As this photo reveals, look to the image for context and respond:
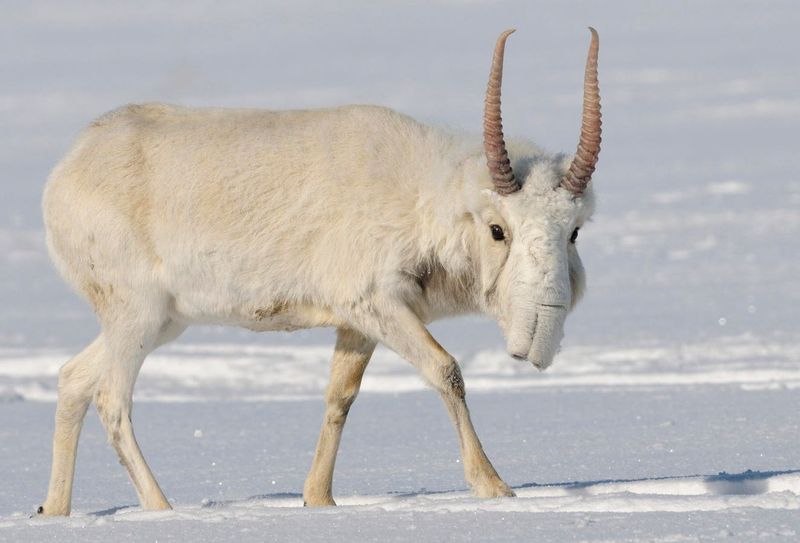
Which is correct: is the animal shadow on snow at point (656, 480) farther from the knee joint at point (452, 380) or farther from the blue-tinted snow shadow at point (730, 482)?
the knee joint at point (452, 380)

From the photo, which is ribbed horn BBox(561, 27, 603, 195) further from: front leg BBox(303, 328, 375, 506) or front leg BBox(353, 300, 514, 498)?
front leg BBox(303, 328, 375, 506)

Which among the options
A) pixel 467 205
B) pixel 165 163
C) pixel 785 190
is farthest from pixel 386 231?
pixel 785 190

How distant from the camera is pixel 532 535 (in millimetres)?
4211

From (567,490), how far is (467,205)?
1136mm

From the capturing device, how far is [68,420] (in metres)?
6.15

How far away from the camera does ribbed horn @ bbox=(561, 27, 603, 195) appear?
5273mm

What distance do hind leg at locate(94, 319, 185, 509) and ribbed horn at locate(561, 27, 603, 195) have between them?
1834 mm

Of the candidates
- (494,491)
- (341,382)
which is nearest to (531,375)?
(341,382)

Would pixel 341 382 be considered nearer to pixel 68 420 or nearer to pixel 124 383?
pixel 124 383

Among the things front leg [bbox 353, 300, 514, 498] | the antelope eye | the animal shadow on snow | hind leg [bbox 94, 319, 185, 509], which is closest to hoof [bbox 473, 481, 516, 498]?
front leg [bbox 353, 300, 514, 498]

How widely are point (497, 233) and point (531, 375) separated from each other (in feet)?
14.6

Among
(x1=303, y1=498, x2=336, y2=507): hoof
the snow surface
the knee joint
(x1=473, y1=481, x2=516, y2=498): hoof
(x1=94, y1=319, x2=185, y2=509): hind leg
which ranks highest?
the knee joint

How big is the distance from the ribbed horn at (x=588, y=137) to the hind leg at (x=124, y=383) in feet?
6.02

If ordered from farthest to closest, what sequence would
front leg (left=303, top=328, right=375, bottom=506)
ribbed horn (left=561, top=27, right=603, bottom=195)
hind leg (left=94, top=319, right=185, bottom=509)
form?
front leg (left=303, top=328, right=375, bottom=506)
hind leg (left=94, top=319, right=185, bottom=509)
ribbed horn (left=561, top=27, right=603, bottom=195)
